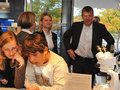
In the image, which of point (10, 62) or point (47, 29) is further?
point (47, 29)

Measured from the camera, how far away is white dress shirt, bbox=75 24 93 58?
9.71 feet

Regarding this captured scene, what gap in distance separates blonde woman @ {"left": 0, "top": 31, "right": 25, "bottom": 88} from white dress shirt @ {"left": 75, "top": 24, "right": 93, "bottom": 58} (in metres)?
1.30

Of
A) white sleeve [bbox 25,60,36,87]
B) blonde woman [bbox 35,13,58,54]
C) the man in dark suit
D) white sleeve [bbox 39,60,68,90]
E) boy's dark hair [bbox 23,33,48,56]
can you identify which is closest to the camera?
boy's dark hair [bbox 23,33,48,56]

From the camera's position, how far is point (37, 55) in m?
1.48

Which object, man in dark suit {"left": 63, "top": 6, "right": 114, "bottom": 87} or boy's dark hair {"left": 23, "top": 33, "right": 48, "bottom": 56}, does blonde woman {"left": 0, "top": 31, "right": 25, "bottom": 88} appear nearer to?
boy's dark hair {"left": 23, "top": 33, "right": 48, "bottom": 56}

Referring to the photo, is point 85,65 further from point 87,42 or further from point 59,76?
point 59,76

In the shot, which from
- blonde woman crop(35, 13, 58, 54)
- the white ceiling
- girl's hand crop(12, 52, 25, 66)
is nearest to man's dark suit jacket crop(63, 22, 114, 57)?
blonde woman crop(35, 13, 58, 54)

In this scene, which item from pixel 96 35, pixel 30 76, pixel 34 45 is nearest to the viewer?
pixel 34 45

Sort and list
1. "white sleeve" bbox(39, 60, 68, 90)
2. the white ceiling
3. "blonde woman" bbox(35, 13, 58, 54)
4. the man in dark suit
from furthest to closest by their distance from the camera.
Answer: the white ceiling, "blonde woman" bbox(35, 13, 58, 54), the man in dark suit, "white sleeve" bbox(39, 60, 68, 90)

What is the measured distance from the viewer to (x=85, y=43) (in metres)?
2.98

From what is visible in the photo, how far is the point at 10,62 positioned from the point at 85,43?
136 cm

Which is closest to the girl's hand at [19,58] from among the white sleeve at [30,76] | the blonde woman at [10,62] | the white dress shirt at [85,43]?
the blonde woman at [10,62]

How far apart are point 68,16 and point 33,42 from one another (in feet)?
12.4

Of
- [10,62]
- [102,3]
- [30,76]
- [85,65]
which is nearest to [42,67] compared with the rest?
[30,76]
